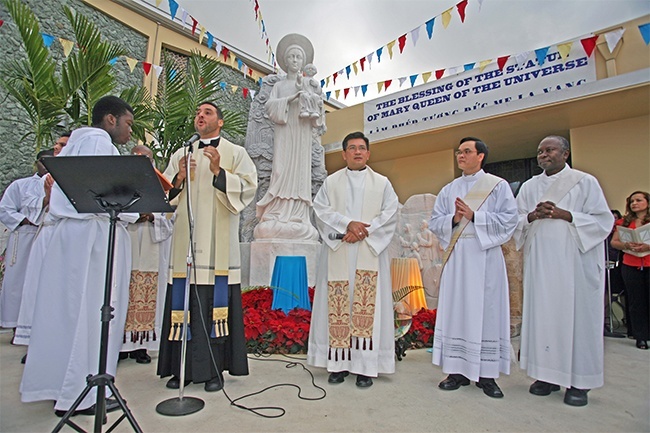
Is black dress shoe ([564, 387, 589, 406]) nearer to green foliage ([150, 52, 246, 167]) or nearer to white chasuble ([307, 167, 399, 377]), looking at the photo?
white chasuble ([307, 167, 399, 377])

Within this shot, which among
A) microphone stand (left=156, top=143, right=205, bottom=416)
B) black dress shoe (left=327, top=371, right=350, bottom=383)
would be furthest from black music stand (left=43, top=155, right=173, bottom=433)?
black dress shoe (left=327, top=371, right=350, bottom=383)

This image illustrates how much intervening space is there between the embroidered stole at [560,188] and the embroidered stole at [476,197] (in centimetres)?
45

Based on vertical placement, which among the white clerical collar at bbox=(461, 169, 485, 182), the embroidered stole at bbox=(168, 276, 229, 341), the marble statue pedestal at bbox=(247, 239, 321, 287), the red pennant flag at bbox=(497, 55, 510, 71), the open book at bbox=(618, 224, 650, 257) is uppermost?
the red pennant flag at bbox=(497, 55, 510, 71)

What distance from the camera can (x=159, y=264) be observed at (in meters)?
4.72

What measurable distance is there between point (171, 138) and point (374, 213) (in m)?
6.06

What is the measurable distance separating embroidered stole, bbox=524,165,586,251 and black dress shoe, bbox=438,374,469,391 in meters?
1.25

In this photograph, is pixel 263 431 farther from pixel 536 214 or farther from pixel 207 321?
pixel 536 214

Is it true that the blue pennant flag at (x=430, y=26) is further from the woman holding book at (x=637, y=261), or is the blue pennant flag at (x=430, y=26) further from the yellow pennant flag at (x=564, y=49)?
the woman holding book at (x=637, y=261)

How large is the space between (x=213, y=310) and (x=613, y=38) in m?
9.00

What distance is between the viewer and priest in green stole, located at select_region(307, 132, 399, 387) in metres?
3.60

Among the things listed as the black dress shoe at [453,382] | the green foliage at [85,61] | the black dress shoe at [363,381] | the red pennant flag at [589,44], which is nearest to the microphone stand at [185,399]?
the black dress shoe at [363,381]

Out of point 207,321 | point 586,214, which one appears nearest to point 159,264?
point 207,321

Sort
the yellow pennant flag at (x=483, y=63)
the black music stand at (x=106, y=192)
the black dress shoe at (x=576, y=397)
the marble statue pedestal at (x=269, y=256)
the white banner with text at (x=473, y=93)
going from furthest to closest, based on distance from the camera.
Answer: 1. the yellow pennant flag at (x=483, y=63)
2. the white banner with text at (x=473, y=93)
3. the marble statue pedestal at (x=269, y=256)
4. the black dress shoe at (x=576, y=397)
5. the black music stand at (x=106, y=192)

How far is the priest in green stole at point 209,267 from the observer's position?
10.9 ft
